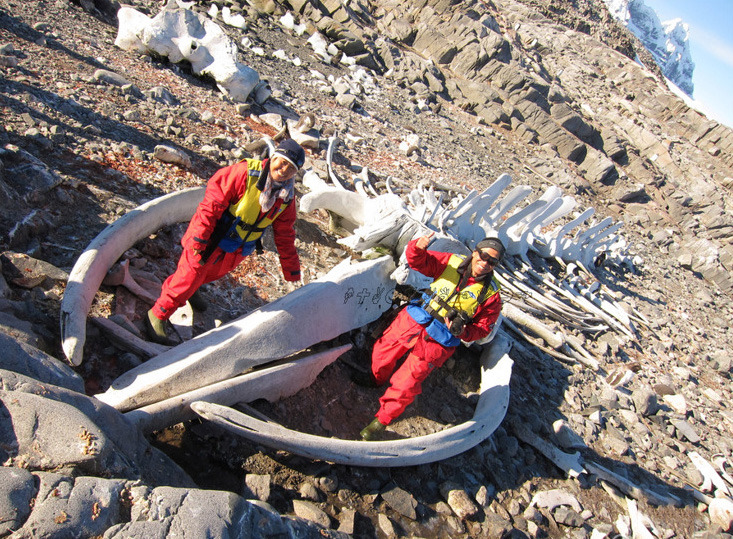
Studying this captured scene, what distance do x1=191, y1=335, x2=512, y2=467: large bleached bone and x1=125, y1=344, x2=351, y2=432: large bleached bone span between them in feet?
0.80

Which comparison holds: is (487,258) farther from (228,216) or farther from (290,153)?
(228,216)

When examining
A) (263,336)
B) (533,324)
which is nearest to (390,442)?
(263,336)

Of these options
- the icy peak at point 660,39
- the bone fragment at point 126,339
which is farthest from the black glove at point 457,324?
the icy peak at point 660,39

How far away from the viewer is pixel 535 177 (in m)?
14.6

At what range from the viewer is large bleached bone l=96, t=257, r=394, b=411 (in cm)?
272

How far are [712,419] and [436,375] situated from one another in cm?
454

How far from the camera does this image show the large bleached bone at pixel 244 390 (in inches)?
102

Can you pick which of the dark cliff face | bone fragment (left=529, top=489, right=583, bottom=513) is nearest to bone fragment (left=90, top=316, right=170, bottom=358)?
bone fragment (left=529, top=489, right=583, bottom=513)

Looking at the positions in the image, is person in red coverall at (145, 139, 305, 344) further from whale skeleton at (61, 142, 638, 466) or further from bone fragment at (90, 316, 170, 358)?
whale skeleton at (61, 142, 638, 466)

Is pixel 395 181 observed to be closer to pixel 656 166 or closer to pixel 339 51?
pixel 339 51

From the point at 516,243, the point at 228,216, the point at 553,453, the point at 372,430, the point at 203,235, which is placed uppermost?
the point at 516,243

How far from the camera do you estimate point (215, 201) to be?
10.3 feet

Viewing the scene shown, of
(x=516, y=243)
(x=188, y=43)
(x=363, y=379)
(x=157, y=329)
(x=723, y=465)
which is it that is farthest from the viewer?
(x=188, y=43)

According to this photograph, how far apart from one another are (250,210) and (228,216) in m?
0.18
